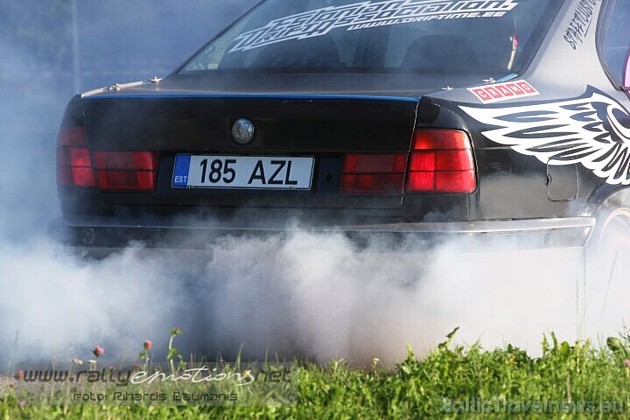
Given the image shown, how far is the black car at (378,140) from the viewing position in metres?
4.30

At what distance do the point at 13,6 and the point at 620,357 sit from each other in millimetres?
14581

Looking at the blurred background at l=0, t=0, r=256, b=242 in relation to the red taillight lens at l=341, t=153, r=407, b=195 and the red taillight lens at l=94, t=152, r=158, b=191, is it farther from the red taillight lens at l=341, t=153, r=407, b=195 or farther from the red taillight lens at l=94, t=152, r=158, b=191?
the red taillight lens at l=341, t=153, r=407, b=195

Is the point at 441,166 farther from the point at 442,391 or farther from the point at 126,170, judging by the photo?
the point at 126,170

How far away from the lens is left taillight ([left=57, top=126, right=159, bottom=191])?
4562 mm

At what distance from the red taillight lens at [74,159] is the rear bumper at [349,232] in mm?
136

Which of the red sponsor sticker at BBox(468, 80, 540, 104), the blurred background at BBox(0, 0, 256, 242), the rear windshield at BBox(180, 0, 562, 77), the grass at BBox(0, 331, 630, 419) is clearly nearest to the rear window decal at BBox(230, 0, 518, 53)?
the rear windshield at BBox(180, 0, 562, 77)

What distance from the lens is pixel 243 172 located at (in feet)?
14.6

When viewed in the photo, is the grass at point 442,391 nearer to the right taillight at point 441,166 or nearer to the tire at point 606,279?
the tire at point 606,279

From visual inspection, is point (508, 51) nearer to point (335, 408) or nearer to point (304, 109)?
point (304, 109)

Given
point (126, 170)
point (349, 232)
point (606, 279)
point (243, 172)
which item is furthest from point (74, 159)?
point (606, 279)

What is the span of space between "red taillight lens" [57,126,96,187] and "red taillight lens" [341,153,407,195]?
0.96 metres

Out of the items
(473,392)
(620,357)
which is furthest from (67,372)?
(620,357)

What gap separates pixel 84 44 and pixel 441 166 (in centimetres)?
1371

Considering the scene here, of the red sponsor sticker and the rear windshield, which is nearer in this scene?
the red sponsor sticker
